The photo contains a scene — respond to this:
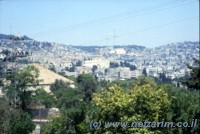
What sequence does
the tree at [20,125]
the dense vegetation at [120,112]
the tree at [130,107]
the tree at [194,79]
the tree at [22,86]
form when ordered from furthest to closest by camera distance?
the tree at [22,86] → the tree at [20,125] → the tree at [194,79] → the dense vegetation at [120,112] → the tree at [130,107]

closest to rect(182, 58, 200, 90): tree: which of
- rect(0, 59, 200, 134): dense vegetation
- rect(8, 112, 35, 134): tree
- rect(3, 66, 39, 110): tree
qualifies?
rect(0, 59, 200, 134): dense vegetation

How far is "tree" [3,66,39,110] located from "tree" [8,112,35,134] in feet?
51.9

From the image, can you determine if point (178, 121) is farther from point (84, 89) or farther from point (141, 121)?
point (84, 89)

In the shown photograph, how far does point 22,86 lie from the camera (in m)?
47.4

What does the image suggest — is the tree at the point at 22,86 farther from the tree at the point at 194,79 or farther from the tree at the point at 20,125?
the tree at the point at 194,79

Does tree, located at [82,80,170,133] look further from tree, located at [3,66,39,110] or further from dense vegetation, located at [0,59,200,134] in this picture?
tree, located at [3,66,39,110]

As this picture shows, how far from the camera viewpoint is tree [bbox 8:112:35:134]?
94.9 feet

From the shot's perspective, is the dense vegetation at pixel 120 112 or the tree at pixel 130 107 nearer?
the tree at pixel 130 107

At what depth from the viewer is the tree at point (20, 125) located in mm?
28922

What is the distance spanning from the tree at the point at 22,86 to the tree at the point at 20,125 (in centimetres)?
1582

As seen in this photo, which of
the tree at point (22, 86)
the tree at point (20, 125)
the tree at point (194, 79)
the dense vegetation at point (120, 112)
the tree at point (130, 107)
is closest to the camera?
the tree at point (130, 107)

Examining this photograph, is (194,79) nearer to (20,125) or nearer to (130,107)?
(130,107)

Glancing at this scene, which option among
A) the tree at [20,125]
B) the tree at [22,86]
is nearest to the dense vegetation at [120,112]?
the tree at [20,125]

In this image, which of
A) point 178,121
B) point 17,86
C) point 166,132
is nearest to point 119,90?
point 166,132
